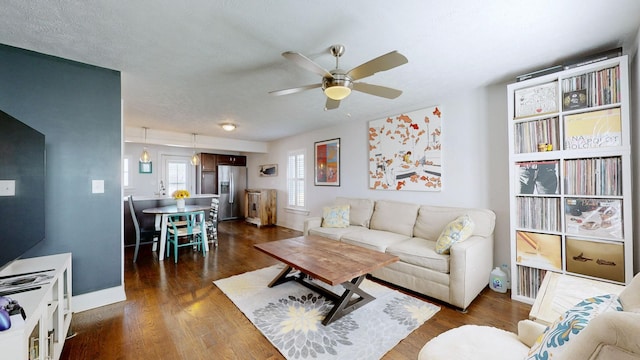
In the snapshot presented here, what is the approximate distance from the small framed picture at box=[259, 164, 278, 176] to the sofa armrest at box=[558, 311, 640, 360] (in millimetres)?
6394

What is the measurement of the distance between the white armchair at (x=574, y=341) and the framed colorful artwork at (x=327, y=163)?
12.4 ft

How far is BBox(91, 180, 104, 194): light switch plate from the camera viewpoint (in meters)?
2.37

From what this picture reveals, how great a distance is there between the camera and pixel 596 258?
210 cm

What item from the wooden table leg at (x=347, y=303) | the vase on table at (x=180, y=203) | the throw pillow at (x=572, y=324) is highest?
the vase on table at (x=180, y=203)

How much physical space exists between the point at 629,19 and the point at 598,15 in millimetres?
287

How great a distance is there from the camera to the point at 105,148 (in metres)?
2.42

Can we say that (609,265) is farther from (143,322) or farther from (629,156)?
(143,322)

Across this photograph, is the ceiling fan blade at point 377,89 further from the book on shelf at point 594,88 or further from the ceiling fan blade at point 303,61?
the book on shelf at point 594,88

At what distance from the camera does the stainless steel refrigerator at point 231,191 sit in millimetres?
7371

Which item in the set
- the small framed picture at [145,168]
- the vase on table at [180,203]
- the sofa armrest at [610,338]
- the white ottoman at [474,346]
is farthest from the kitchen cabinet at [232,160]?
the sofa armrest at [610,338]

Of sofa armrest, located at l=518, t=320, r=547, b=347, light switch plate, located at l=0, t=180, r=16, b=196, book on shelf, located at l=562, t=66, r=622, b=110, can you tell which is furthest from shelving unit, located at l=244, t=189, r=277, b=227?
sofa armrest, located at l=518, t=320, r=547, b=347

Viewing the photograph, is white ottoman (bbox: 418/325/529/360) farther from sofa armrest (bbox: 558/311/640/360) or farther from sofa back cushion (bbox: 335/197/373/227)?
sofa back cushion (bbox: 335/197/373/227)

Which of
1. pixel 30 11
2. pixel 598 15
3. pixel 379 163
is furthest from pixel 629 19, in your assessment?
pixel 30 11

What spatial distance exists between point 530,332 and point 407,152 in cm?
281
